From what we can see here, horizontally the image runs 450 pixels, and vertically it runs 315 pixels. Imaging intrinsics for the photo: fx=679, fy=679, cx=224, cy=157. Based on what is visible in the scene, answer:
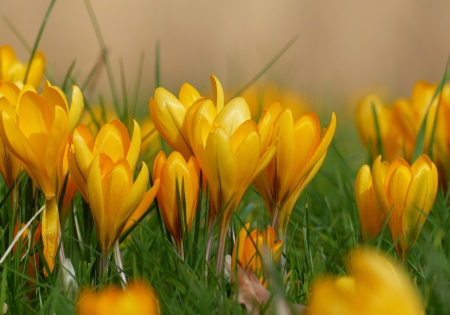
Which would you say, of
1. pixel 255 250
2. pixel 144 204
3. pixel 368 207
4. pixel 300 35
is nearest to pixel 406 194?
pixel 368 207

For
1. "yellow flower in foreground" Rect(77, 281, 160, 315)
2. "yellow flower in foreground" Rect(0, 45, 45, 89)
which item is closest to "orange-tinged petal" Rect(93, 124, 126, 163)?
"yellow flower in foreground" Rect(77, 281, 160, 315)

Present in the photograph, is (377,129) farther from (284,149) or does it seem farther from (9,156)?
(9,156)

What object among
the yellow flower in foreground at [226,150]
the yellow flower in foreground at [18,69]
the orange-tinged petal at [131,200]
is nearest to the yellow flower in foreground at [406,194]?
the yellow flower in foreground at [226,150]

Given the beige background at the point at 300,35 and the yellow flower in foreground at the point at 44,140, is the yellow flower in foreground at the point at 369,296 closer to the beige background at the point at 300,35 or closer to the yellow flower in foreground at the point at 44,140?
the yellow flower in foreground at the point at 44,140

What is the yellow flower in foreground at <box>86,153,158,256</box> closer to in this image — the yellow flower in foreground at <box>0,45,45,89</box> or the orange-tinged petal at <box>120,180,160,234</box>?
the orange-tinged petal at <box>120,180,160,234</box>

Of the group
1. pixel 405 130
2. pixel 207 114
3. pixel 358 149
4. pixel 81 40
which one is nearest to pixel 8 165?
pixel 207 114
